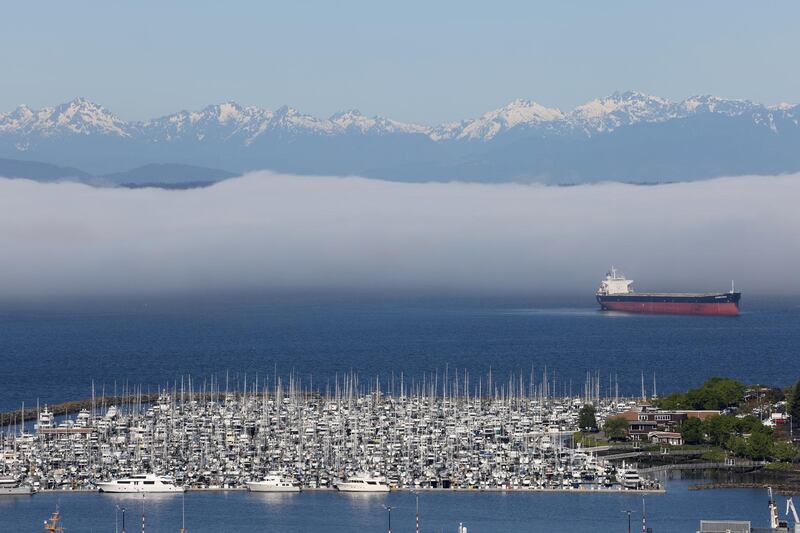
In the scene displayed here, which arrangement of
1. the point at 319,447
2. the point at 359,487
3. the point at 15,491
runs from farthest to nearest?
1. the point at 319,447
2. the point at 15,491
3. the point at 359,487

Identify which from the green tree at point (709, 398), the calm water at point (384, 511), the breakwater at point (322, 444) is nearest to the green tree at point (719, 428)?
the breakwater at point (322, 444)

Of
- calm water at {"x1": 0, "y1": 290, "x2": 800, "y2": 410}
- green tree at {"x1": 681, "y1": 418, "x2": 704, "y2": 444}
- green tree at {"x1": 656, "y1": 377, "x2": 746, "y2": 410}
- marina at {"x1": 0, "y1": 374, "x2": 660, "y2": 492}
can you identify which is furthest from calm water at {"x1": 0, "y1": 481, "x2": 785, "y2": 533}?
calm water at {"x1": 0, "y1": 290, "x2": 800, "y2": 410}

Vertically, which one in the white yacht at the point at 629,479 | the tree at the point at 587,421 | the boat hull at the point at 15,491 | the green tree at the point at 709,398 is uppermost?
the green tree at the point at 709,398

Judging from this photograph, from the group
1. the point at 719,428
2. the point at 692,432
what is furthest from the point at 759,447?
the point at 692,432

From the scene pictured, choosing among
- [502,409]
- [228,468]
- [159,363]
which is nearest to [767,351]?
[159,363]

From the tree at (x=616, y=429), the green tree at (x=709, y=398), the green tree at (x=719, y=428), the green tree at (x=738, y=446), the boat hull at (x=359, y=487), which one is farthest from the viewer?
the green tree at (x=709, y=398)

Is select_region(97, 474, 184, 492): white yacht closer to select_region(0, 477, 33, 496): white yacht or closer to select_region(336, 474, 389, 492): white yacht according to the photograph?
select_region(0, 477, 33, 496): white yacht

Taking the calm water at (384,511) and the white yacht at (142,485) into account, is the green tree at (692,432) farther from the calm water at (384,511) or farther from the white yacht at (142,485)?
the white yacht at (142,485)

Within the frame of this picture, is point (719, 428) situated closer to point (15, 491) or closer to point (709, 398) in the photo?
point (709, 398)
